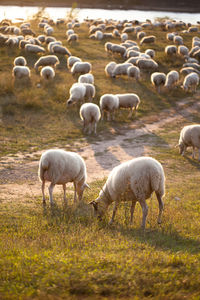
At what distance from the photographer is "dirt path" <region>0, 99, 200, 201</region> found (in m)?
8.32

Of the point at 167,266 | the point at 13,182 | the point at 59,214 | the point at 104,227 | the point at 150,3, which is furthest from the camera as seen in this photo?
the point at 150,3

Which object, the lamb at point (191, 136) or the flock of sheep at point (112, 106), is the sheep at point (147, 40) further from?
the lamb at point (191, 136)

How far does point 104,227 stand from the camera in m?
5.82

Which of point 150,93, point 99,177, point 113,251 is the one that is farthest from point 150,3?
point 113,251

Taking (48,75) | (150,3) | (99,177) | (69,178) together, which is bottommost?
(99,177)

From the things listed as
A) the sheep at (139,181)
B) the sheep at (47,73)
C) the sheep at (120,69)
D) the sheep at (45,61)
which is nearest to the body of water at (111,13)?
the sheep at (45,61)

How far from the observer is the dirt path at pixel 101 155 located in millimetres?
8320

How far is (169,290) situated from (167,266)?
0.44 metres

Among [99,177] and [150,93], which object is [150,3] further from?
[99,177]

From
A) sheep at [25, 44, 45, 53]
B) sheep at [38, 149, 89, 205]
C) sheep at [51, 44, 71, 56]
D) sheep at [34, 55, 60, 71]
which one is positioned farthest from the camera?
sheep at [51, 44, 71, 56]

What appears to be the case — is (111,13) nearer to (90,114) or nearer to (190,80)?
(190,80)

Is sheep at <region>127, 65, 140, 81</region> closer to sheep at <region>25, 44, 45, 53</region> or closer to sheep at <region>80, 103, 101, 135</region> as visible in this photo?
sheep at <region>25, 44, 45, 53</region>

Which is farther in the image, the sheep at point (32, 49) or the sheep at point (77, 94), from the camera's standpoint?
the sheep at point (32, 49)

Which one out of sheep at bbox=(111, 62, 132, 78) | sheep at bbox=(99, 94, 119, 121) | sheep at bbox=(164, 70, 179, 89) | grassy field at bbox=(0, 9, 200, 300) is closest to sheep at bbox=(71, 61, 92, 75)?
sheep at bbox=(111, 62, 132, 78)
